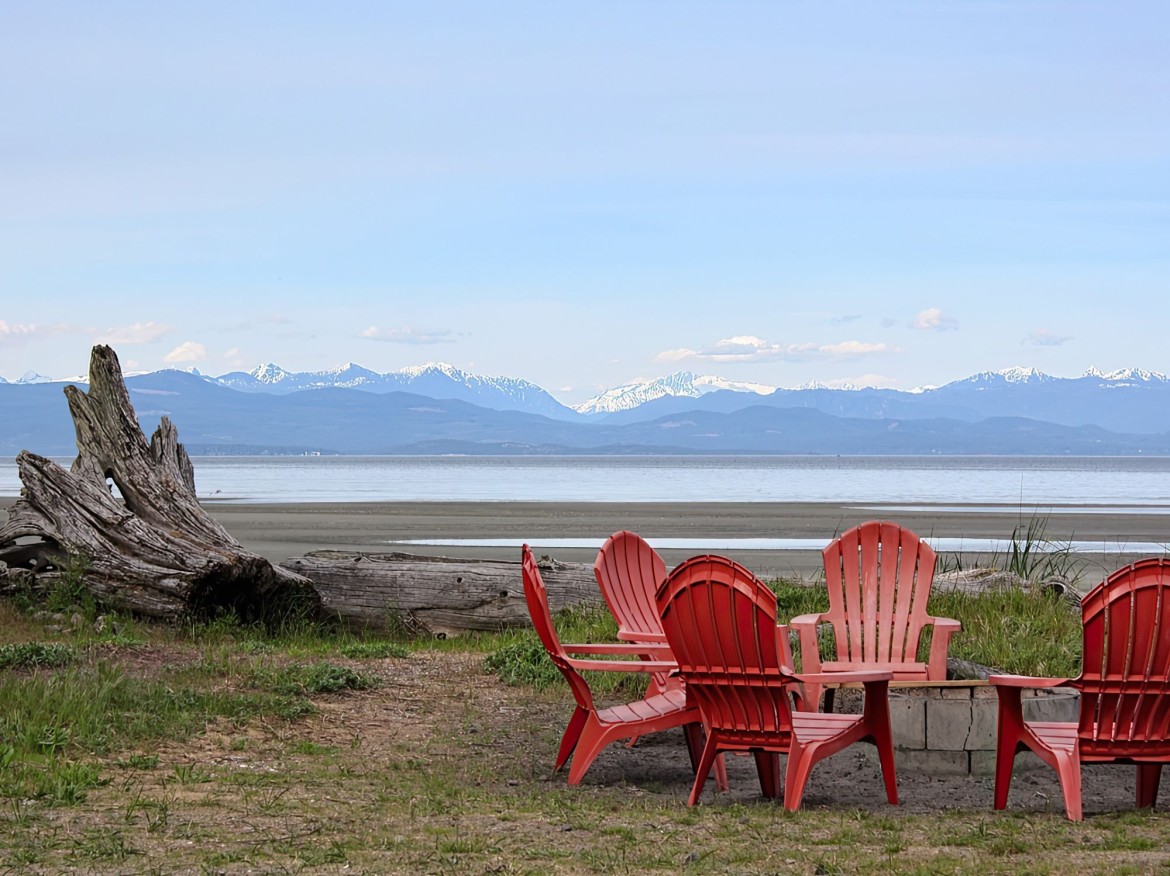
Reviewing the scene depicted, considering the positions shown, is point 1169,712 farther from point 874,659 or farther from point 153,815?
point 153,815

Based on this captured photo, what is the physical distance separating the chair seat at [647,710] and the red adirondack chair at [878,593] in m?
1.45

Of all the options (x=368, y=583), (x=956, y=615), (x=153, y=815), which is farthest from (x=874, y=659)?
(x=368, y=583)

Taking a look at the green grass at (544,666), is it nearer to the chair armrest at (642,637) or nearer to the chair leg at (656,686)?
the chair leg at (656,686)

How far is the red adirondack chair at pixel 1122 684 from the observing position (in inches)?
223

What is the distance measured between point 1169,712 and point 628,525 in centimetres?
2615

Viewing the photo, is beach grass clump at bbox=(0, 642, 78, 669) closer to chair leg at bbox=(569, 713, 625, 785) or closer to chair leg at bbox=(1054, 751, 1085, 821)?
chair leg at bbox=(569, 713, 625, 785)

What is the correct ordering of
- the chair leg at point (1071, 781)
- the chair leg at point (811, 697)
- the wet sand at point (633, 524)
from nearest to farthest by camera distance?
the chair leg at point (1071, 781), the chair leg at point (811, 697), the wet sand at point (633, 524)

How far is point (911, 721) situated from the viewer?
696 cm

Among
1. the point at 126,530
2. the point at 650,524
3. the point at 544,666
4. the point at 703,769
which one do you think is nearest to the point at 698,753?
the point at 703,769

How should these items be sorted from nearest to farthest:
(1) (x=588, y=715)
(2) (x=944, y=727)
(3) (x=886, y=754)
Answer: (3) (x=886, y=754), (1) (x=588, y=715), (2) (x=944, y=727)

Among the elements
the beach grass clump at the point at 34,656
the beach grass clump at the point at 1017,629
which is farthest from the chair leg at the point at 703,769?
the beach grass clump at the point at 34,656

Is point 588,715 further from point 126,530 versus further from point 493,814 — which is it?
point 126,530

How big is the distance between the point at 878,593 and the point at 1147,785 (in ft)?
8.09

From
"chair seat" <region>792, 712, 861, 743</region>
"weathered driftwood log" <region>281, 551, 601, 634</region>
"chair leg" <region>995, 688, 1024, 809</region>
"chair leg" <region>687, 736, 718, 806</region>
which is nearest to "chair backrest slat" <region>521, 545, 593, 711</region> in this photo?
"chair leg" <region>687, 736, 718, 806</region>
